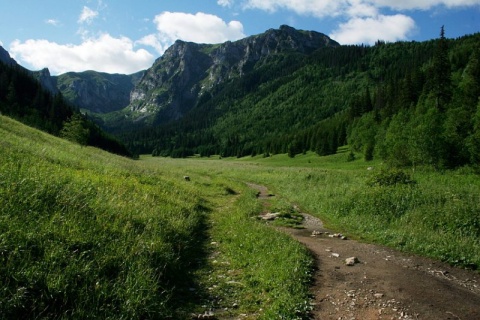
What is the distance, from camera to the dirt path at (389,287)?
7.33 m

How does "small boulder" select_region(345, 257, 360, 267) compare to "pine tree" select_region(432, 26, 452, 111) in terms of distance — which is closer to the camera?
"small boulder" select_region(345, 257, 360, 267)

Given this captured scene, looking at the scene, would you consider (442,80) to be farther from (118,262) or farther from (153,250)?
(118,262)

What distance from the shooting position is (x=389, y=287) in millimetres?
8578

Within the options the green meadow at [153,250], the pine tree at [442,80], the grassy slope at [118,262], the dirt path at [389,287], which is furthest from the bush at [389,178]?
the pine tree at [442,80]

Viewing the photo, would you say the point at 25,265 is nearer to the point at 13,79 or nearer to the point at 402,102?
the point at 402,102

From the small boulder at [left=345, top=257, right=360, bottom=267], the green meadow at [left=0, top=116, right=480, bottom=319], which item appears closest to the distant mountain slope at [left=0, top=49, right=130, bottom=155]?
the green meadow at [left=0, top=116, right=480, bottom=319]

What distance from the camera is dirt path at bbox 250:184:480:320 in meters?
7.33

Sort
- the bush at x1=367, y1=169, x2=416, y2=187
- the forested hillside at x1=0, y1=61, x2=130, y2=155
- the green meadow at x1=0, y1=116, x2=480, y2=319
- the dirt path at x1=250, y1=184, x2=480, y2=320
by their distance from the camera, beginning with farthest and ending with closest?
the forested hillside at x1=0, y1=61, x2=130, y2=155 < the bush at x1=367, y1=169, x2=416, y2=187 < the dirt path at x1=250, y1=184, x2=480, y2=320 < the green meadow at x1=0, y1=116, x2=480, y2=319

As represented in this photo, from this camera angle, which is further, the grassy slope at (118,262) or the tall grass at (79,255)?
the grassy slope at (118,262)

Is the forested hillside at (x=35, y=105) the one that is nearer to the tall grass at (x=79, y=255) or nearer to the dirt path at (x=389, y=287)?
the tall grass at (x=79, y=255)

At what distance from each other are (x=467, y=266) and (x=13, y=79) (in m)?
131

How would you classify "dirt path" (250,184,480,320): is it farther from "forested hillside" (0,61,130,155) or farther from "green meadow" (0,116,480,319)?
"forested hillside" (0,61,130,155)

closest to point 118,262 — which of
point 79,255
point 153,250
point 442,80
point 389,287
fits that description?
point 79,255

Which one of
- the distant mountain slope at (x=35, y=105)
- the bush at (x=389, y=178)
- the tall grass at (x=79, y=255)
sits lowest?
the tall grass at (x=79, y=255)
